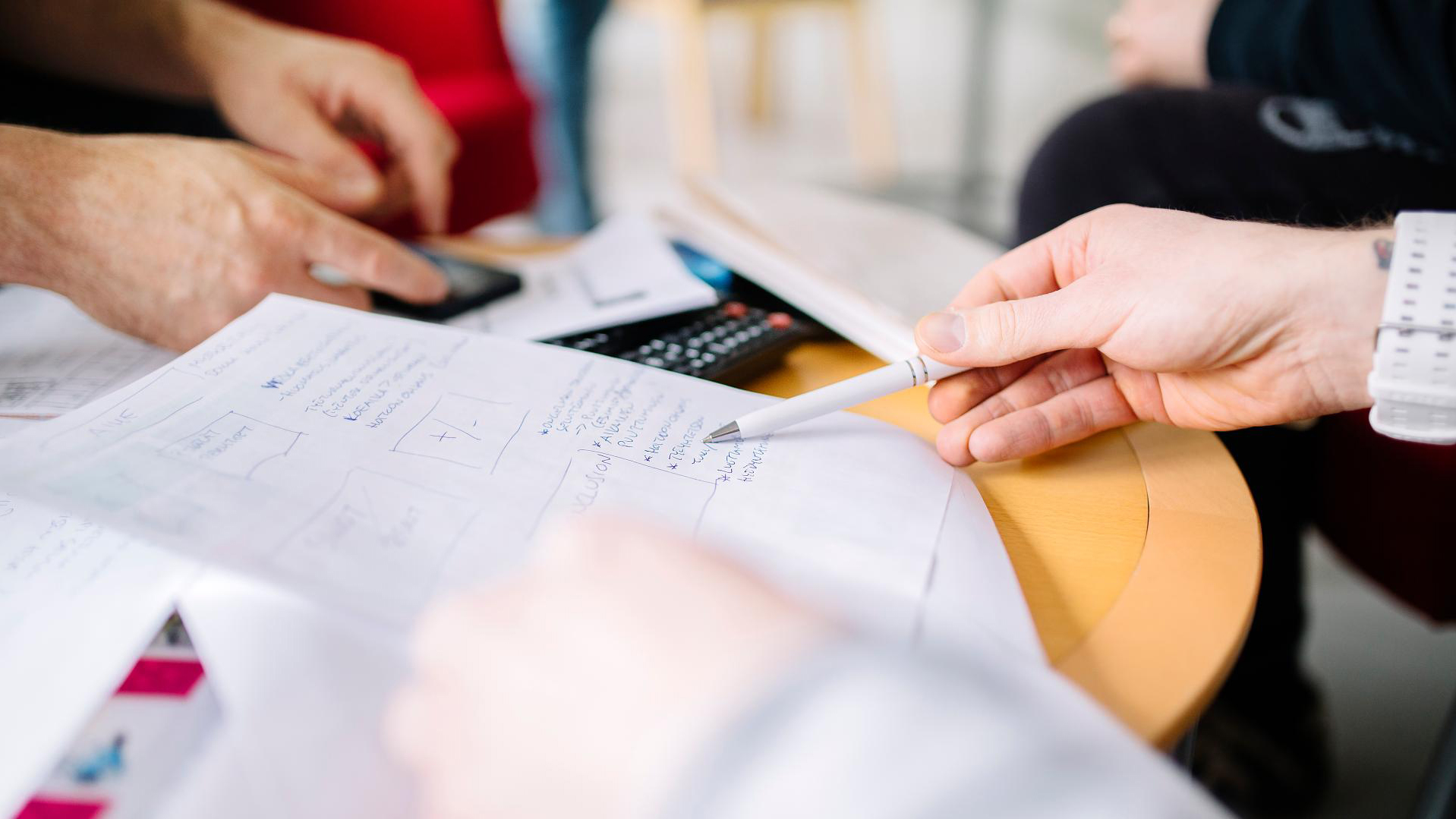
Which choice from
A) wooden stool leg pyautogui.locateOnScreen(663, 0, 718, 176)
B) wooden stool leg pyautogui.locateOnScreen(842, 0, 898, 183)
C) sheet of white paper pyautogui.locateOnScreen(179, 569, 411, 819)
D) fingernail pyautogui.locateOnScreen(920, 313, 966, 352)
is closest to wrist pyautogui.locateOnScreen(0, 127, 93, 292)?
sheet of white paper pyautogui.locateOnScreen(179, 569, 411, 819)

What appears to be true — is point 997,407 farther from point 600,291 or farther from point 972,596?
point 600,291

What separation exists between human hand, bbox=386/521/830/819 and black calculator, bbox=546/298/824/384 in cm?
25

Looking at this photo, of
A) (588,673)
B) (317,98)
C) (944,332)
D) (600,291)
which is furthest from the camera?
(317,98)

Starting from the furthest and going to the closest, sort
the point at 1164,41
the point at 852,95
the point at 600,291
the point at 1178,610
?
the point at 852,95 < the point at 1164,41 < the point at 600,291 < the point at 1178,610

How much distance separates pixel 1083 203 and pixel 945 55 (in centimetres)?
250

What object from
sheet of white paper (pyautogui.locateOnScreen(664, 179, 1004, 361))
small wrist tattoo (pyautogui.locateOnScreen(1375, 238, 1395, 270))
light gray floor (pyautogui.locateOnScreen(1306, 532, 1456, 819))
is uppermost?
small wrist tattoo (pyautogui.locateOnScreen(1375, 238, 1395, 270))

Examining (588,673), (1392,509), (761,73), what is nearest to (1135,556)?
(588,673)

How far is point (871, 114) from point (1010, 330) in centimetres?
244

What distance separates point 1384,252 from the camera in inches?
15.8

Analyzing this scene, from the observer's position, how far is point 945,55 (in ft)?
9.59

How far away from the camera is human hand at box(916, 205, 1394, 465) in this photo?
16.0 inches

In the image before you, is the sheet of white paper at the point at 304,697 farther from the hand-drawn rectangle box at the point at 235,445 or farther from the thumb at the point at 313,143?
the thumb at the point at 313,143

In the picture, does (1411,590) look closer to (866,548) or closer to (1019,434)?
(1019,434)

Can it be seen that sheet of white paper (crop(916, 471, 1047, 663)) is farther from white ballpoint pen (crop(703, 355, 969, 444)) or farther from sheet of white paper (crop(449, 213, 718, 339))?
sheet of white paper (crop(449, 213, 718, 339))
